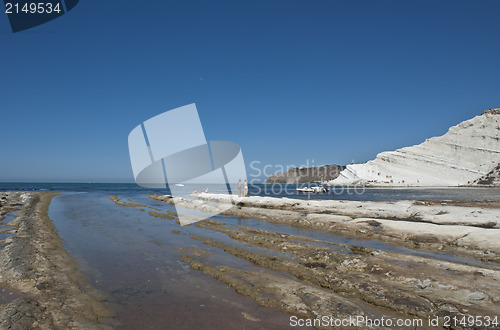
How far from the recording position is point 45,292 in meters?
5.76

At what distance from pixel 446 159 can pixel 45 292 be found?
103 m

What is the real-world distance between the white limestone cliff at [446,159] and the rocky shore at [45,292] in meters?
91.9

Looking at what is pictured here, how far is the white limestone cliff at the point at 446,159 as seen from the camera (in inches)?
3135

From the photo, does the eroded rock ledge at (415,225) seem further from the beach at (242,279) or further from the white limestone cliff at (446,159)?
the white limestone cliff at (446,159)

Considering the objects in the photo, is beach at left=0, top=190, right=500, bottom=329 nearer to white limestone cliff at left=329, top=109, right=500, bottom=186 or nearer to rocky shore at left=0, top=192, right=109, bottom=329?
rocky shore at left=0, top=192, right=109, bottom=329

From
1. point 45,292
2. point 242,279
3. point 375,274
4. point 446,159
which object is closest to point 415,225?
point 375,274

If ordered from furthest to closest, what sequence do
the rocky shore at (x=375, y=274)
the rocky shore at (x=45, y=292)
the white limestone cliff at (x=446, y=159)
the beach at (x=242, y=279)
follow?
1. the white limestone cliff at (x=446, y=159)
2. the rocky shore at (x=375, y=274)
3. the beach at (x=242, y=279)
4. the rocky shore at (x=45, y=292)

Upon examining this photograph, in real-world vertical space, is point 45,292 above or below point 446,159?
below

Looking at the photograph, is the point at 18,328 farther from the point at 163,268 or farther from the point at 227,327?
the point at 163,268

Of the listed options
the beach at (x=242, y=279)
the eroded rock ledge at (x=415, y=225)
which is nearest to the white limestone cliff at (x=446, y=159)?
the eroded rock ledge at (x=415, y=225)

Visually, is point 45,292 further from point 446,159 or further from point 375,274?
point 446,159

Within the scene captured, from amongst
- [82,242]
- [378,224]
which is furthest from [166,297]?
[378,224]

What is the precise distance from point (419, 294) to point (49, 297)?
781 cm

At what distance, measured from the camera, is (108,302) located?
18.2 ft
